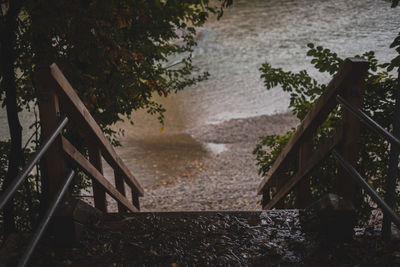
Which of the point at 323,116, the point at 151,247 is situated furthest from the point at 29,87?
the point at 323,116

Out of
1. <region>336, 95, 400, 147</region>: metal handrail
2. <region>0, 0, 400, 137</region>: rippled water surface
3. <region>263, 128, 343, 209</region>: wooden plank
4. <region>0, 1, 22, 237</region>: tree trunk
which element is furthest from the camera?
<region>0, 0, 400, 137</region>: rippled water surface

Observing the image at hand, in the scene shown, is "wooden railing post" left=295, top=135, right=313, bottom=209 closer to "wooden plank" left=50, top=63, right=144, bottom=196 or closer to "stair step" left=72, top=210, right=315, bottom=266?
"stair step" left=72, top=210, right=315, bottom=266

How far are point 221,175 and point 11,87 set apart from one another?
8.60 meters

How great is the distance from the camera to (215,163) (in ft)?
43.0

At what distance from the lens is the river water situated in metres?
15.6

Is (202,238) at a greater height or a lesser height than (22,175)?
lesser

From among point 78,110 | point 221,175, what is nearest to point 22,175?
point 78,110

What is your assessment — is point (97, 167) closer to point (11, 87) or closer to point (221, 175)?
point (11, 87)

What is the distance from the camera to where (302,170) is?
3393 millimetres

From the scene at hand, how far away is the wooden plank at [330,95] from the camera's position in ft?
8.32

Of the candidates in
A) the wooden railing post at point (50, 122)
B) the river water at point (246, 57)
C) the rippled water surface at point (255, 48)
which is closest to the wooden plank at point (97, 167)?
the wooden railing post at point (50, 122)

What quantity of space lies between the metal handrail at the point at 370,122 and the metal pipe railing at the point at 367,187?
1.17 ft

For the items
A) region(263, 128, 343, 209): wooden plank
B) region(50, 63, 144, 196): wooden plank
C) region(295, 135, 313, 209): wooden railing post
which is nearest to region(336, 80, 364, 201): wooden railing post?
region(263, 128, 343, 209): wooden plank

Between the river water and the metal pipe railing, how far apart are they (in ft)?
23.1
